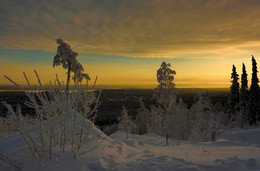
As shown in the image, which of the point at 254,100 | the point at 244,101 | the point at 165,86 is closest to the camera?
the point at 165,86

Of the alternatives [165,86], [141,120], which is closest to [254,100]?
[141,120]

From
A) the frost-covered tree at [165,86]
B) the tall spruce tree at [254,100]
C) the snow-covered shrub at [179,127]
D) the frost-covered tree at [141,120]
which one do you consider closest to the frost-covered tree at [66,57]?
the frost-covered tree at [165,86]

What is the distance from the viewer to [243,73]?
39.8 metres

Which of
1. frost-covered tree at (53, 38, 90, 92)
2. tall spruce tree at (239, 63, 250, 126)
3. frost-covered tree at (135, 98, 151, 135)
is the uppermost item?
frost-covered tree at (53, 38, 90, 92)

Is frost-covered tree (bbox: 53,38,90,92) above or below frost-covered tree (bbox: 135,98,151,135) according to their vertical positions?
above

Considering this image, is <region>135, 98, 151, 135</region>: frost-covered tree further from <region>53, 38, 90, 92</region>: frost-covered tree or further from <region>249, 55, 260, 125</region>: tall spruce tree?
<region>53, 38, 90, 92</region>: frost-covered tree

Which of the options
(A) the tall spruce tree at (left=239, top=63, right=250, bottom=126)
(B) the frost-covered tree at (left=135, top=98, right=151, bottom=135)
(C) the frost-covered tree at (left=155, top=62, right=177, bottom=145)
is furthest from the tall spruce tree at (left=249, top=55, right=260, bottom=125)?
(C) the frost-covered tree at (left=155, top=62, right=177, bottom=145)

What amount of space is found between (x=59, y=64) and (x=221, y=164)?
19395 mm

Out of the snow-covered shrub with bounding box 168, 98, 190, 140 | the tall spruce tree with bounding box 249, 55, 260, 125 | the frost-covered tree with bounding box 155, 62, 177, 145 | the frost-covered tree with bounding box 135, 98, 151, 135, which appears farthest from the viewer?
the frost-covered tree with bounding box 135, 98, 151, 135

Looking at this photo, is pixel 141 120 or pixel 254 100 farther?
pixel 141 120

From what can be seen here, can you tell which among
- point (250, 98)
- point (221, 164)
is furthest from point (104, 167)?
point (250, 98)

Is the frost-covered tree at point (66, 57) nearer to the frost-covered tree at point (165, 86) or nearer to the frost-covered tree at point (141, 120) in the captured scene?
the frost-covered tree at point (165, 86)

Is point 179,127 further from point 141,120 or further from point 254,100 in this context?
point 254,100

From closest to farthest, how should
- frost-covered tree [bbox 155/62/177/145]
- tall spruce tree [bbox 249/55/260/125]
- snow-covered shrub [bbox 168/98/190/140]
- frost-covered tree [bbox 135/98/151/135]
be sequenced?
frost-covered tree [bbox 155/62/177/145], tall spruce tree [bbox 249/55/260/125], snow-covered shrub [bbox 168/98/190/140], frost-covered tree [bbox 135/98/151/135]
